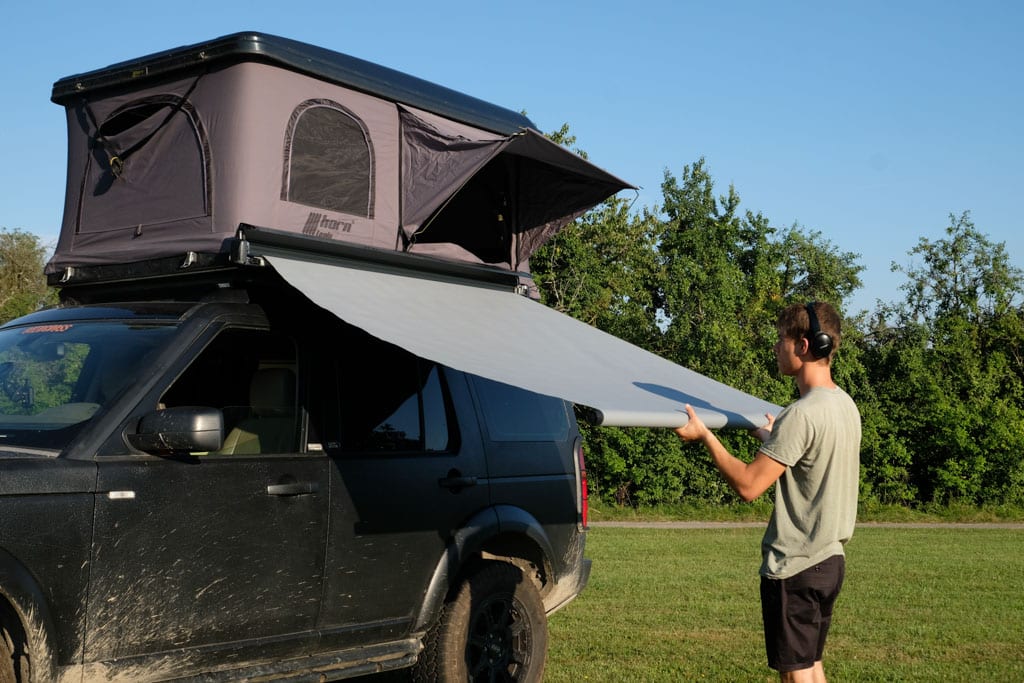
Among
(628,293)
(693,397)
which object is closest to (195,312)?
(693,397)

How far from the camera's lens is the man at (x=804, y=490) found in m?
4.48

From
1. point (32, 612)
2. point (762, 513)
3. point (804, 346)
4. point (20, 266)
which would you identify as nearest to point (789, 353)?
point (804, 346)

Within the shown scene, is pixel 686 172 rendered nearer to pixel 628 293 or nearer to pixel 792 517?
pixel 628 293

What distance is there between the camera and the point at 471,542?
6160mm

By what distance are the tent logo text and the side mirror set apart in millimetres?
1746

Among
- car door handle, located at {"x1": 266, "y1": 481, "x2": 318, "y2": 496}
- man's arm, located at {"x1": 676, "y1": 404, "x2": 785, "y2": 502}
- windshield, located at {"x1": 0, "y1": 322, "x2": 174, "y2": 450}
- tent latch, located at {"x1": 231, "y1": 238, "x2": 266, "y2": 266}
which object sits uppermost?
tent latch, located at {"x1": 231, "y1": 238, "x2": 266, "y2": 266}

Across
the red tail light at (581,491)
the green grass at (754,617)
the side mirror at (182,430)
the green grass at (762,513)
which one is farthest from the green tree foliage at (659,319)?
the side mirror at (182,430)

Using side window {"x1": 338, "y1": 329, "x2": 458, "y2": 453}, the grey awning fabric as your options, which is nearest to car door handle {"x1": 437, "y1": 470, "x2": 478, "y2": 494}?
side window {"x1": 338, "y1": 329, "x2": 458, "y2": 453}

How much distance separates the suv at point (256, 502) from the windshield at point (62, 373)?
1cm

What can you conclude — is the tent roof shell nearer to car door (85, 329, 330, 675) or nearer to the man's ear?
car door (85, 329, 330, 675)

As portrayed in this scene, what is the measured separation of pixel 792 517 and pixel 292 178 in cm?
315

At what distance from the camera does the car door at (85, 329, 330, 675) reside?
452 cm

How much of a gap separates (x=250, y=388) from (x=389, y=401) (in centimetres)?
89

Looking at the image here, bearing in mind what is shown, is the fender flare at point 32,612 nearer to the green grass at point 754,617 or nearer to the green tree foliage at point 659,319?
the green grass at point 754,617
